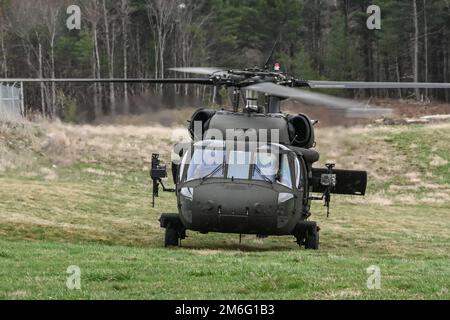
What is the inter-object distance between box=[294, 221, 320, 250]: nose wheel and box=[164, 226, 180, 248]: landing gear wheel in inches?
84.9

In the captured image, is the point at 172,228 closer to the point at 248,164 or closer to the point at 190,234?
the point at 248,164

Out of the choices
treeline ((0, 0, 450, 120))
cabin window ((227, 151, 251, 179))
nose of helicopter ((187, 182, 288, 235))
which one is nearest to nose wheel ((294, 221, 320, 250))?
nose of helicopter ((187, 182, 288, 235))

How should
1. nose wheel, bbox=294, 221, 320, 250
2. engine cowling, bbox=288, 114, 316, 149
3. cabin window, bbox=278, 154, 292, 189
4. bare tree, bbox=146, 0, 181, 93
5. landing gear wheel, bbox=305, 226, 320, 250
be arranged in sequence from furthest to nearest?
bare tree, bbox=146, 0, 181, 93 → engine cowling, bbox=288, 114, 316, 149 → landing gear wheel, bbox=305, 226, 320, 250 → nose wheel, bbox=294, 221, 320, 250 → cabin window, bbox=278, 154, 292, 189

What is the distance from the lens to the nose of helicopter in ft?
40.9

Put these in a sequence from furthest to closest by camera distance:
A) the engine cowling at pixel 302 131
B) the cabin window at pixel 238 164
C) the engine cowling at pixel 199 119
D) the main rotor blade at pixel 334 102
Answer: the engine cowling at pixel 199 119 < the engine cowling at pixel 302 131 < the cabin window at pixel 238 164 < the main rotor blade at pixel 334 102

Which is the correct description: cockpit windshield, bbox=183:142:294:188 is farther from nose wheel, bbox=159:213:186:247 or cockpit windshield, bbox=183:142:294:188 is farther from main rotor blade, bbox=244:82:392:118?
main rotor blade, bbox=244:82:392:118

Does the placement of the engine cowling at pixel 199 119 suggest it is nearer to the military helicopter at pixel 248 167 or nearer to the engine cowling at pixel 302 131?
the military helicopter at pixel 248 167

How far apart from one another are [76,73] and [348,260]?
52986 mm

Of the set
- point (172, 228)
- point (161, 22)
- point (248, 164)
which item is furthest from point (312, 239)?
point (161, 22)

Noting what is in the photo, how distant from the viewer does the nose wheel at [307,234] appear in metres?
14.2

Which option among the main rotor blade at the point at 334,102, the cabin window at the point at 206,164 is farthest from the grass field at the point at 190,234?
the main rotor blade at the point at 334,102

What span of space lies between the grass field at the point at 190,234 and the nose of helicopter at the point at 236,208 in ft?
1.59

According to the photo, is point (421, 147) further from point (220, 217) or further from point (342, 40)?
point (220, 217)
